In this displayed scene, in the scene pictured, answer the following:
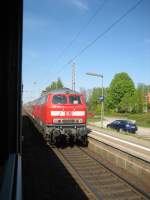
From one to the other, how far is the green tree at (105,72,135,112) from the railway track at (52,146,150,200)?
60.2m

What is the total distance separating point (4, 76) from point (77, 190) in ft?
18.0

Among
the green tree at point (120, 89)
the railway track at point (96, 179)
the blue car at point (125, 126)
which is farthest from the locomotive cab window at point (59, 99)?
the green tree at point (120, 89)

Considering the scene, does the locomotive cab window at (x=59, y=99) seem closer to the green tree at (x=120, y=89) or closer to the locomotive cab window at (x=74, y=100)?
the locomotive cab window at (x=74, y=100)

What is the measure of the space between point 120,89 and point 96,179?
64998mm

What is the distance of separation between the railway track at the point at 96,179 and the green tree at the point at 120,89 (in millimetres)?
60215

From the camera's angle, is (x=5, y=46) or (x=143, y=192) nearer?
(x=5, y=46)

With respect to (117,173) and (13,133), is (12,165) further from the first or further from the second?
(117,173)

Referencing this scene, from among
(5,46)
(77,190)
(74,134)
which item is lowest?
(77,190)

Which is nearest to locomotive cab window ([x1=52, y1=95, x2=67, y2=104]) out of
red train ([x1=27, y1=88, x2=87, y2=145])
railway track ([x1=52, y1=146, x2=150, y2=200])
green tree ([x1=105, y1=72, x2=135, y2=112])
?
red train ([x1=27, y1=88, x2=87, y2=145])

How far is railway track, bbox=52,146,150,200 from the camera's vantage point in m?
7.71

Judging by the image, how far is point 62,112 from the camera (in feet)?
48.4

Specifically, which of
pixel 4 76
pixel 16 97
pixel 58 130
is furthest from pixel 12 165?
pixel 58 130

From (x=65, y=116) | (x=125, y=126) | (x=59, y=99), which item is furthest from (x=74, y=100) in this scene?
(x=125, y=126)

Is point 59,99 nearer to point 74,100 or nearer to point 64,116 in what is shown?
point 74,100
